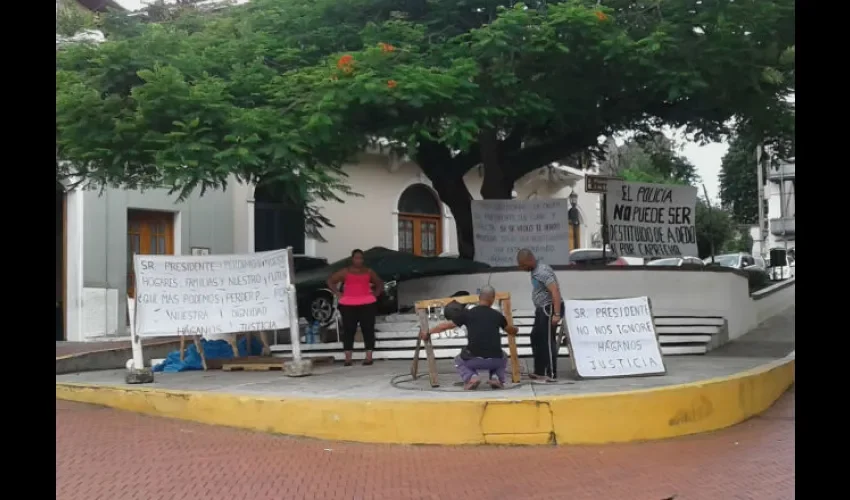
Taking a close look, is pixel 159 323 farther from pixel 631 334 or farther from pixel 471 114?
pixel 631 334

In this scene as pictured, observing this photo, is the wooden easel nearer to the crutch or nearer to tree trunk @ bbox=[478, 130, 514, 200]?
the crutch

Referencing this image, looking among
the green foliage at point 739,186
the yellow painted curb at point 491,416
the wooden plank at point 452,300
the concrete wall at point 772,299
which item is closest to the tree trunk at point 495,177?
the concrete wall at point 772,299

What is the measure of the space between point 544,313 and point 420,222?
624 inches

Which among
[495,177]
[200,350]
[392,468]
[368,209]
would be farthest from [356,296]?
[368,209]

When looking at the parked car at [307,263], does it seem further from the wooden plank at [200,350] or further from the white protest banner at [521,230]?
the wooden plank at [200,350]

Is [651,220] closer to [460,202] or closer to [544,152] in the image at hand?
[544,152]

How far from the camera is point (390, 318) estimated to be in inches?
543

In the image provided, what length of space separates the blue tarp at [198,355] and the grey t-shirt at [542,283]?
4.77 m

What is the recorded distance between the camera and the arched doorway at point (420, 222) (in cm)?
2491

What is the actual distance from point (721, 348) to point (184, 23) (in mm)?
10087

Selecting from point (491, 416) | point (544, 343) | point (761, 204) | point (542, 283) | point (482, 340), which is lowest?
point (491, 416)

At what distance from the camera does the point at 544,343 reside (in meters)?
9.82
